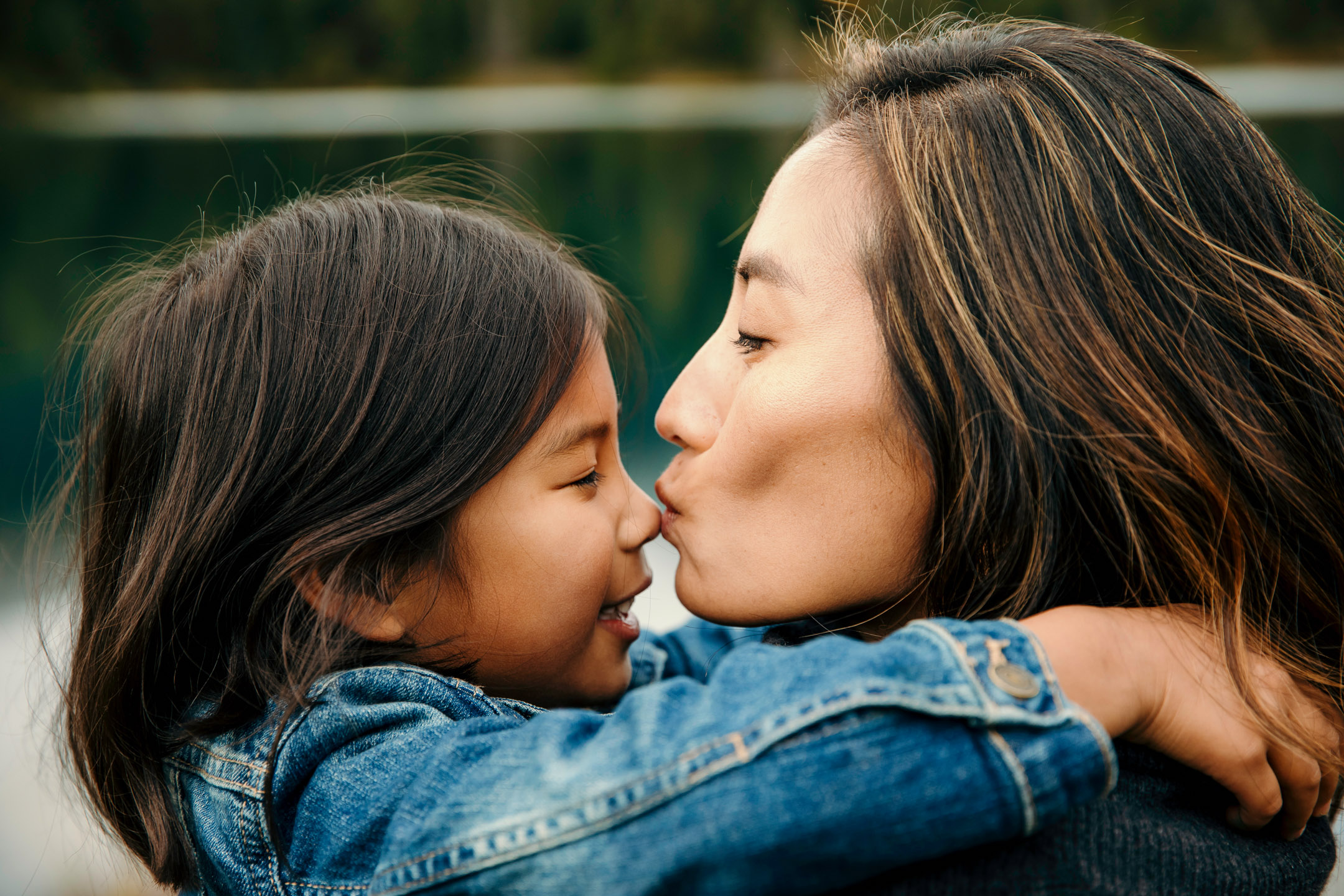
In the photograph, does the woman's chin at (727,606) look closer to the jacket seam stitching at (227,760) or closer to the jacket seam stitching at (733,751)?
the jacket seam stitching at (733,751)

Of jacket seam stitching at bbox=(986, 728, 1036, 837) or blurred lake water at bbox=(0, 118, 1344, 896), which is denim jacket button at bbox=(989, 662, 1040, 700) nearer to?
jacket seam stitching at bbox=(986, 728, 1036, 837)

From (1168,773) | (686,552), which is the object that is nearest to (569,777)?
(686,552)

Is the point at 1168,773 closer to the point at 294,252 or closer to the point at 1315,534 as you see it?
the point at 1315,534

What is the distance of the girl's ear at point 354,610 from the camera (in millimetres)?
1175

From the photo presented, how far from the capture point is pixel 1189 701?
93 cm

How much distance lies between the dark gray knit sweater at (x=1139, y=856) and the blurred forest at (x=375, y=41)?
22685mm

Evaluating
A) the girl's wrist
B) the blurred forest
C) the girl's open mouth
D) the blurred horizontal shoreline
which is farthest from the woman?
the blurred forest

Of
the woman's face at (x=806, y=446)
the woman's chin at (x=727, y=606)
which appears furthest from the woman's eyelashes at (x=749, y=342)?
the woman's chin at (x=727, y=606)

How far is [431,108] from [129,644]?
23.5 metres

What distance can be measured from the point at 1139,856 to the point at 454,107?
24516 mm

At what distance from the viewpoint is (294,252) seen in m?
1.27

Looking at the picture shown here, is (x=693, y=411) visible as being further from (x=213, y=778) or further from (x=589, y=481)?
(x=213, y=778)

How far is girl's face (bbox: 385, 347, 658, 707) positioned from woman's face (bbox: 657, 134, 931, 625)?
127mm

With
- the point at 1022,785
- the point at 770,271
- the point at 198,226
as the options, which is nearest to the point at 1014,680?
the point at 1022,785
